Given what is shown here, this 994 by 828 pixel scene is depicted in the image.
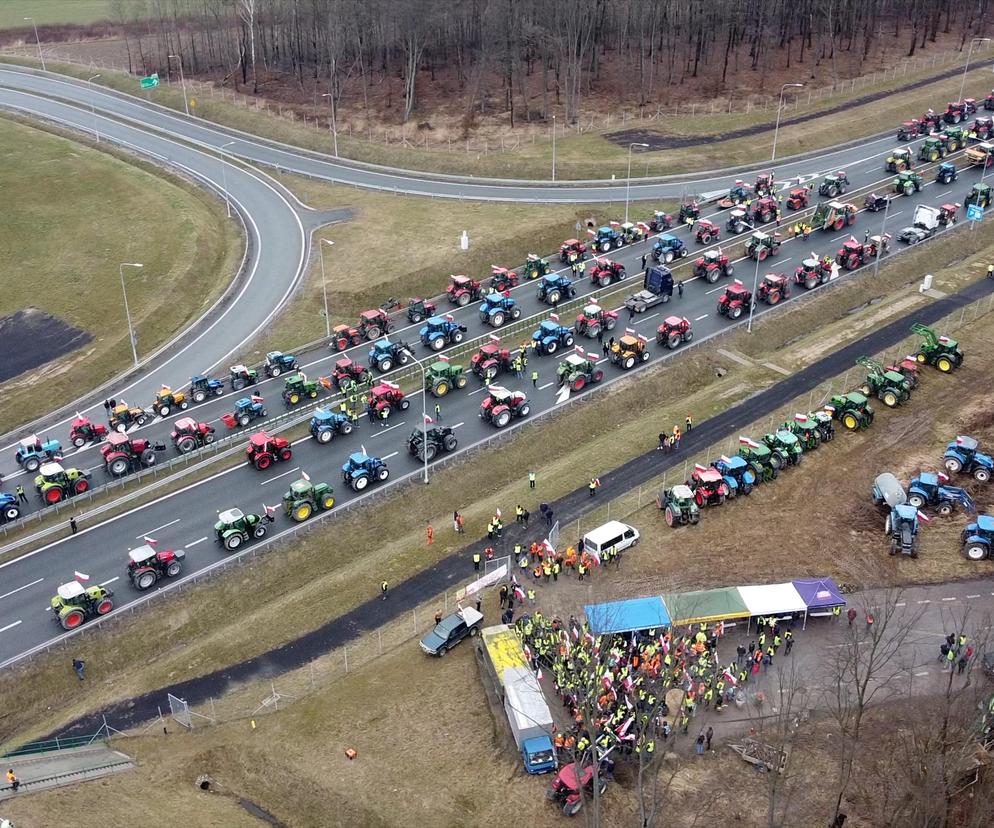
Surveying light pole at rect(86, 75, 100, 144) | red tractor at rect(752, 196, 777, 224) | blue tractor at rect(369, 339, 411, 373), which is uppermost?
light pole at rect(86, 75, 100, 144)

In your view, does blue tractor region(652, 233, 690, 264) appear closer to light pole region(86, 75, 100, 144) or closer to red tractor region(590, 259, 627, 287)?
red tractor region(590, 259, 627, 287)

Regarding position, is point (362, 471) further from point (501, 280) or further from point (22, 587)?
point (501, 280)

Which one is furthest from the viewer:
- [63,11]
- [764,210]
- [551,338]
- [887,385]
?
[63,11]

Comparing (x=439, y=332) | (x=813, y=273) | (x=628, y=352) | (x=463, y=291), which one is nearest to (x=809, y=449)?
(x=628, y=352)

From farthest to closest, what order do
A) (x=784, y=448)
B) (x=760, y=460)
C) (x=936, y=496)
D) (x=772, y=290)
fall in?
(x=772, y=290) < (x=784, y=448) < (x=760, y=460) < (x=936, y=496)

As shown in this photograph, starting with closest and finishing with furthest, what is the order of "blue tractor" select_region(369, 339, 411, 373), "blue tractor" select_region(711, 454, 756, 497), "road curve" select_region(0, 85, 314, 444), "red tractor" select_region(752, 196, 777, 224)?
1. "blue tractor" select_region(711, 454, 756, 497)
2. "blue tractor" select_region(369, 339, 411, 373)
3. "road curve" select_region(0, 85, 314, 444)
4. "red tractor" select_region(752, 196, 777, 224)

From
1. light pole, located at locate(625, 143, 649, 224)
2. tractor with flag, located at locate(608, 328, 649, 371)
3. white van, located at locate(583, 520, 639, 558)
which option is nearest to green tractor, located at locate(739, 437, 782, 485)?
white van, located at locate(583, 520, 639, 558)

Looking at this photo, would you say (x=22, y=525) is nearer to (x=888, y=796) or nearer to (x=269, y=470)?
(x=269, y=470)
